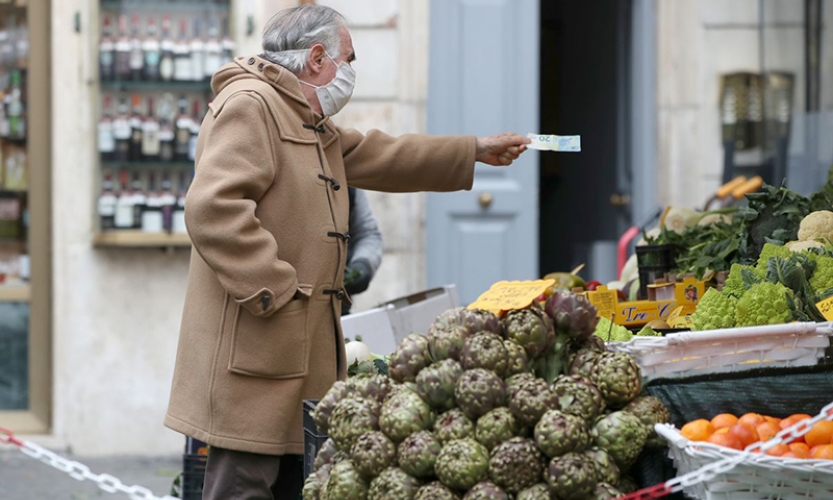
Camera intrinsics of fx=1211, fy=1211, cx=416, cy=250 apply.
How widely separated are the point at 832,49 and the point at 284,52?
3515 millimetres

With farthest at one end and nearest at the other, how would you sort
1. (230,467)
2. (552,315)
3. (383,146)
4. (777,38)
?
(777,38) < (383,146) < (230,467) < (552,315)

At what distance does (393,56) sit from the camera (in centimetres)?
700

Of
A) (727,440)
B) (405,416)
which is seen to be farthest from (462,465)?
(727,440)

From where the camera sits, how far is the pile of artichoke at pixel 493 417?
2.31 metres

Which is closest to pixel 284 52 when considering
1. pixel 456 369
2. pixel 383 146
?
pixel 383 146

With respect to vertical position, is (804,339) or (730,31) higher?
(730,31)

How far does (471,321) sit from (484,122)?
→ 187 inches

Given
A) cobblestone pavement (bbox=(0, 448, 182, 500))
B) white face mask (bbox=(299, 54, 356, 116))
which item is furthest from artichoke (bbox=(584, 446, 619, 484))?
cobblestone pavement (bbox=(0, 448, 182, 500))

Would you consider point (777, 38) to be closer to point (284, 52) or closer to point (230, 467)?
point (284, 52)

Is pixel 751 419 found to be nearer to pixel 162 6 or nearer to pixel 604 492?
pixel 604 492

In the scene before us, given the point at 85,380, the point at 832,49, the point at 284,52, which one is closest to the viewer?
the point at 284,52

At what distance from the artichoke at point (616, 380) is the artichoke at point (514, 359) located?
0.49 ft

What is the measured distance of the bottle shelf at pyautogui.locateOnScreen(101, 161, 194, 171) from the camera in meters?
7.11

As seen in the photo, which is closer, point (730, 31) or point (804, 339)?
point (804, 339)
